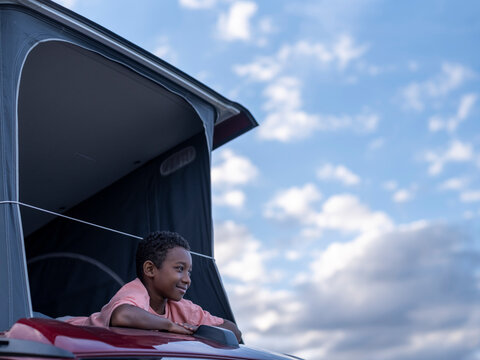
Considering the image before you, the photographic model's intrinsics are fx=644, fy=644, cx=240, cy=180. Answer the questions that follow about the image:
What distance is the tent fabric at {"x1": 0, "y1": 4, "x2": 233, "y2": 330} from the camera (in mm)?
3613

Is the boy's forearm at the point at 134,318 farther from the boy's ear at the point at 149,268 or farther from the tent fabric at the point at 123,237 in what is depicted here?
the tent fabric at the point at 123,237

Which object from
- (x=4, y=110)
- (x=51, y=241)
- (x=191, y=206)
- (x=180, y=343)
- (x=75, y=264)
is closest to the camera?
(x=180, y=343)

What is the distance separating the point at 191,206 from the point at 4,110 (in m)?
2.04

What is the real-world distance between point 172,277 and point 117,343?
1309 millimetres

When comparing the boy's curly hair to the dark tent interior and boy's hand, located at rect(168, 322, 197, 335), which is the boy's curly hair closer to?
boy's hand, located at rect(168, 322, 197, 335)

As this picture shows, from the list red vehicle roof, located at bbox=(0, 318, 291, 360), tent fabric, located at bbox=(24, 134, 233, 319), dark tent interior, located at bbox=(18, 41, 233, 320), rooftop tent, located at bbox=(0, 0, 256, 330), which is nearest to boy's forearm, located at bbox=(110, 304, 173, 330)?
red vehicle roof, located at bbox=(0, 318, 291, 360)

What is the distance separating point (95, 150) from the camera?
6281 mm

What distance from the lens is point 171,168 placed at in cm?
605

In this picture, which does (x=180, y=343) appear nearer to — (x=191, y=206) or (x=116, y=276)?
(x=191, y=206)

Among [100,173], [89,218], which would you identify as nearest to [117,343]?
[100,173]

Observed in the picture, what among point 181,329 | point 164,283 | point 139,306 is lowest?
point 181,329

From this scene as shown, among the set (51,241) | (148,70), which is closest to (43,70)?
(148,70)

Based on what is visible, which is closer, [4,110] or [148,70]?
[4,110]

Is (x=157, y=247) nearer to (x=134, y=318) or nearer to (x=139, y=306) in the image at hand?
(x=139, y=306)
